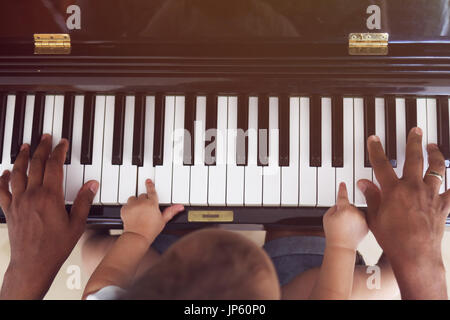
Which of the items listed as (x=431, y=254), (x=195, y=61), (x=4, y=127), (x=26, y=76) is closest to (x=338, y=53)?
(x=195, y=61)

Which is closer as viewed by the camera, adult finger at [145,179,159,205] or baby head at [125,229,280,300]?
baby head at [125,229,280,300]

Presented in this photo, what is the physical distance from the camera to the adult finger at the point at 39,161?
4.21 feet

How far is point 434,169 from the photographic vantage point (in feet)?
4.13

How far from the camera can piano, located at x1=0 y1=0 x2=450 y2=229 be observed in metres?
1.24

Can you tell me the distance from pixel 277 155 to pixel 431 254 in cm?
63

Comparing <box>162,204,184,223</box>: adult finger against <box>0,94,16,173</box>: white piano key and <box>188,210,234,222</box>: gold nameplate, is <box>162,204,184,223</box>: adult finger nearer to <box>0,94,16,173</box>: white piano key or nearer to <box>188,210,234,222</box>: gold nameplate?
<box>188,210,234,222</box>: gold nameplate

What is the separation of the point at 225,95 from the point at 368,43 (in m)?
0.53

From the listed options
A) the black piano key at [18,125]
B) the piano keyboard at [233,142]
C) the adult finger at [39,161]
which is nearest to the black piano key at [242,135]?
the piano keyboard at [233,142]

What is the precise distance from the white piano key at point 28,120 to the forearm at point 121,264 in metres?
0.51

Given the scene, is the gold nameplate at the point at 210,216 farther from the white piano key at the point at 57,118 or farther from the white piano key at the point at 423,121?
the white piano key at the point at 423,121

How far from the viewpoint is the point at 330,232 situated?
128cm

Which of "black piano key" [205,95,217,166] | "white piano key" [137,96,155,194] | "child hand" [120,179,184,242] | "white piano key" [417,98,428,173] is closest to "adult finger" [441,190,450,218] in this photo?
"white piano key" [417,98,428,173]

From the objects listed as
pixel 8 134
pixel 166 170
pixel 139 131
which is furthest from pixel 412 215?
pixel 8 134

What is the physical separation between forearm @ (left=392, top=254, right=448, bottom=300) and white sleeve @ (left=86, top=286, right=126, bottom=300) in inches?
38.0
